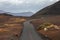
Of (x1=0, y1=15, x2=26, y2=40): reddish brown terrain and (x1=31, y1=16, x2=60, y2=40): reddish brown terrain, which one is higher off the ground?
(x1=31, y1=16, x2=60, y2=40): reddish brown terrain

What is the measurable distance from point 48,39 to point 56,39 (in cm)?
296

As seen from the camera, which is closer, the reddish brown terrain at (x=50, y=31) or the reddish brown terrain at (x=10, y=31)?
the reddish brown terrain at (x=50, y=31)

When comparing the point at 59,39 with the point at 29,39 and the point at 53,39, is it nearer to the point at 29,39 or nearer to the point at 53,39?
the point at 53,39

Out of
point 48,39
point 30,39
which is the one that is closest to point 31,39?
point 30,39

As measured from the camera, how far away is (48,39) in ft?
185

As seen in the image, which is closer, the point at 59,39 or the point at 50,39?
the point at 59,39

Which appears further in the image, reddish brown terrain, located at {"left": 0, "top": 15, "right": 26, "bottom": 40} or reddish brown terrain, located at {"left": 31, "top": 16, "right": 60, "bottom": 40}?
reddish brown terrain, located at {"left": 0, "top": 15, "right": 26, "bottom": 40}

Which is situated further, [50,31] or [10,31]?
[10,31]

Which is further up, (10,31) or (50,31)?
(50,31)

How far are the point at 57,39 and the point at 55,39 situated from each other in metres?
1.04

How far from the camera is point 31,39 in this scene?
54.7 m

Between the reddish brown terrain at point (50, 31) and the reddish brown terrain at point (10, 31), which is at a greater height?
the reddish brown terrain at point (50, 31)

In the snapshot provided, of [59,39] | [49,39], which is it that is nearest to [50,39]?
[49,39]

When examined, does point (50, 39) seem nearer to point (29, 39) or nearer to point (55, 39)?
point (55, 39)
